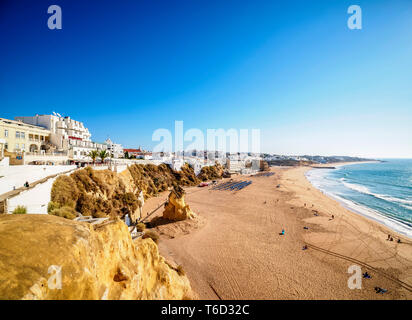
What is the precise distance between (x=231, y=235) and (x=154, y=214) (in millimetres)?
10220

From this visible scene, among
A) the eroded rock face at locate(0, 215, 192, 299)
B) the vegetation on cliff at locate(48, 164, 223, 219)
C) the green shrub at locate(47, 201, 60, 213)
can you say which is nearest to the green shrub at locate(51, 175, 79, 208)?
the vegetation on cliff at locate(48, 164, 223, 219)

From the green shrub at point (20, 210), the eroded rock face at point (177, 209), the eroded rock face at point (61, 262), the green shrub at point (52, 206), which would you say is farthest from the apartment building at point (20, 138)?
the eroded rock face at point (61, 262)

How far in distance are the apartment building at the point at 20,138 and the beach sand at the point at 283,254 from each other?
742 inches

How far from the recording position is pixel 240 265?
12.7 m

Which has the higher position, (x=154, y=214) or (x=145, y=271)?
(x=145, y=271)

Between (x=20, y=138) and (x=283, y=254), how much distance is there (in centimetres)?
2992

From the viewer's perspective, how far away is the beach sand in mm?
10770

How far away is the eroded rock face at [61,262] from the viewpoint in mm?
2639

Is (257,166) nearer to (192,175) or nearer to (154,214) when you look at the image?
(192,175)

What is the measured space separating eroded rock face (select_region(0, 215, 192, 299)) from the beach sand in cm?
→ 741

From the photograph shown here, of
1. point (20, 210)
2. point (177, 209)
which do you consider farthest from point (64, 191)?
point (177, 209)

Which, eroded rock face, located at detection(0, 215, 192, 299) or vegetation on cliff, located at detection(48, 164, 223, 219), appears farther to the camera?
vegetation on cliff, located at detection(48, 164, 223, 219)

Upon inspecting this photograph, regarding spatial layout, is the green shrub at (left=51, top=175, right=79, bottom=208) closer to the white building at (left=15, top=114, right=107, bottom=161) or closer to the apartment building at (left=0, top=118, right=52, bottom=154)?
the apartment building at (left=0, top=118, right=52, bottom=154)
